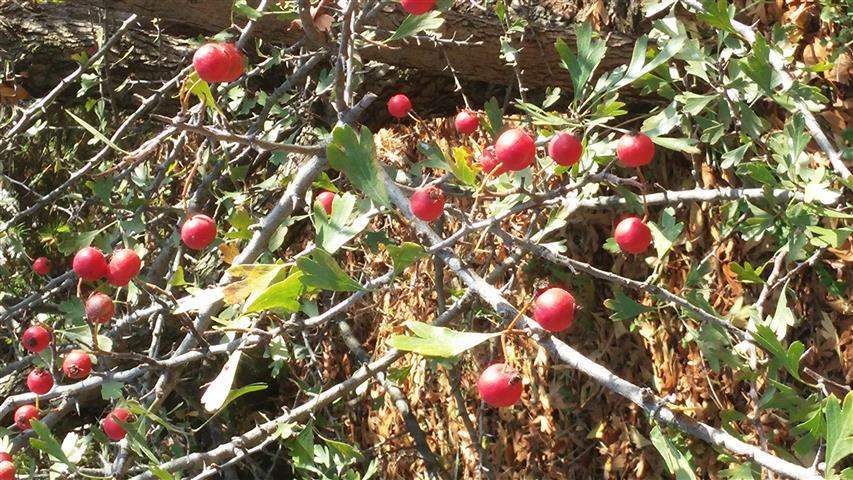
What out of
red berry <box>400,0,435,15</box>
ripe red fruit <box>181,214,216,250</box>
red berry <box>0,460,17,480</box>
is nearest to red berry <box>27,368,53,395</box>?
red berry <box>0,460,17,480</box>

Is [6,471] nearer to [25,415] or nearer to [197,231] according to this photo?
[25,415]

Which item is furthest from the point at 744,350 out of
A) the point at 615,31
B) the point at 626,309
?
the point at 615,31

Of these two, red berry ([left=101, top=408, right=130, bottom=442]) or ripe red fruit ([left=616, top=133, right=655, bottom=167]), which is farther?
red berry ([left=101, top=408, right=130, bottom=442])

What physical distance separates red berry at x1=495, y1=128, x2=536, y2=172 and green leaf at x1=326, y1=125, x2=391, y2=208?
0.23 m

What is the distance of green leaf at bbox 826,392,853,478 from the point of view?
3.12 feet

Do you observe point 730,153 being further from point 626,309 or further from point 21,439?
point 21,439

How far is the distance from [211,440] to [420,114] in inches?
62.8

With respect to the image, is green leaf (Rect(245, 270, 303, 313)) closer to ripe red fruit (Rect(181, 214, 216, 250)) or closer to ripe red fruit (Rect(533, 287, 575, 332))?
ripe red fruit (Rect(533, 287, 575, 332))

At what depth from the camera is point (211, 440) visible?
3.43m

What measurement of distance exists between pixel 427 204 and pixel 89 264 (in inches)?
29.2

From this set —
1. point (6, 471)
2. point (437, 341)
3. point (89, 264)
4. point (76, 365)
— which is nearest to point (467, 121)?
point (89, 264)

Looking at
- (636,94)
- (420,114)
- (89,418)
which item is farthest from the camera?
(89,418)

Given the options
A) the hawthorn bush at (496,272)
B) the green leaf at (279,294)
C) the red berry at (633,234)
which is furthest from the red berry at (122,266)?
the red berry at (633,234)

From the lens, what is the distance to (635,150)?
1.42m
